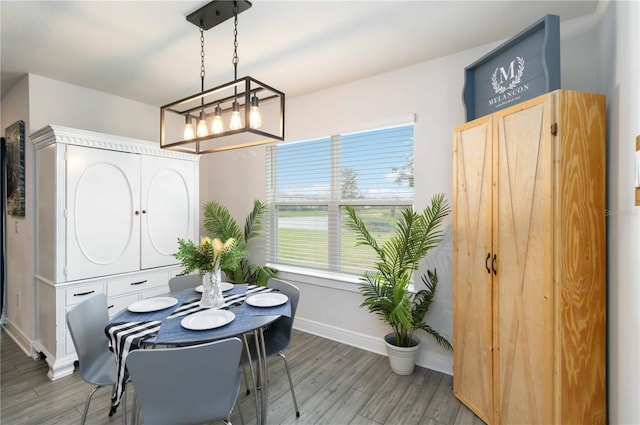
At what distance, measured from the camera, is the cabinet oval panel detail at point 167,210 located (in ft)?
10.3

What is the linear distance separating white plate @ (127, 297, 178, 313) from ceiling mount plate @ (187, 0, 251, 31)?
184cm

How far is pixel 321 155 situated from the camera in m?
3.31

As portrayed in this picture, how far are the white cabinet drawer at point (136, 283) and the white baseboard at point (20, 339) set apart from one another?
2.98 feet

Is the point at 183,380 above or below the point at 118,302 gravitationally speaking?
above

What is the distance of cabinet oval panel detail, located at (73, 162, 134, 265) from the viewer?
2.64 metres

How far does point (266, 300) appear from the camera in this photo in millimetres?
1997

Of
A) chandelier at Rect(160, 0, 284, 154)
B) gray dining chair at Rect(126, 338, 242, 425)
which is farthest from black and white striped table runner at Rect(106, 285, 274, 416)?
chandelier at Rect(160, 0, 284, 154)

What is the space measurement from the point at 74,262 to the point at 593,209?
3709 mm

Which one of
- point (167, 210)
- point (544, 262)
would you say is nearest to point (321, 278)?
point (167, 210)

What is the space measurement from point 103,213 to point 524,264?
333 centimetres

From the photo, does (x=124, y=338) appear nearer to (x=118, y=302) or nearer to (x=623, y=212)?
(x=118, y=302)

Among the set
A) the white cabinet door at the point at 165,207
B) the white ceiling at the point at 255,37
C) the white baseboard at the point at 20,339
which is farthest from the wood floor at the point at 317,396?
the white ceiling at the point at 255,37

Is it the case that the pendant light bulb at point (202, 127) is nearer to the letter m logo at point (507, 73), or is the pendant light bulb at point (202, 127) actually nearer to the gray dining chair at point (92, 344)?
the gray dining chair at point (92, 344)

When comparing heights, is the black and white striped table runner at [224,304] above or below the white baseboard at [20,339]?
above
